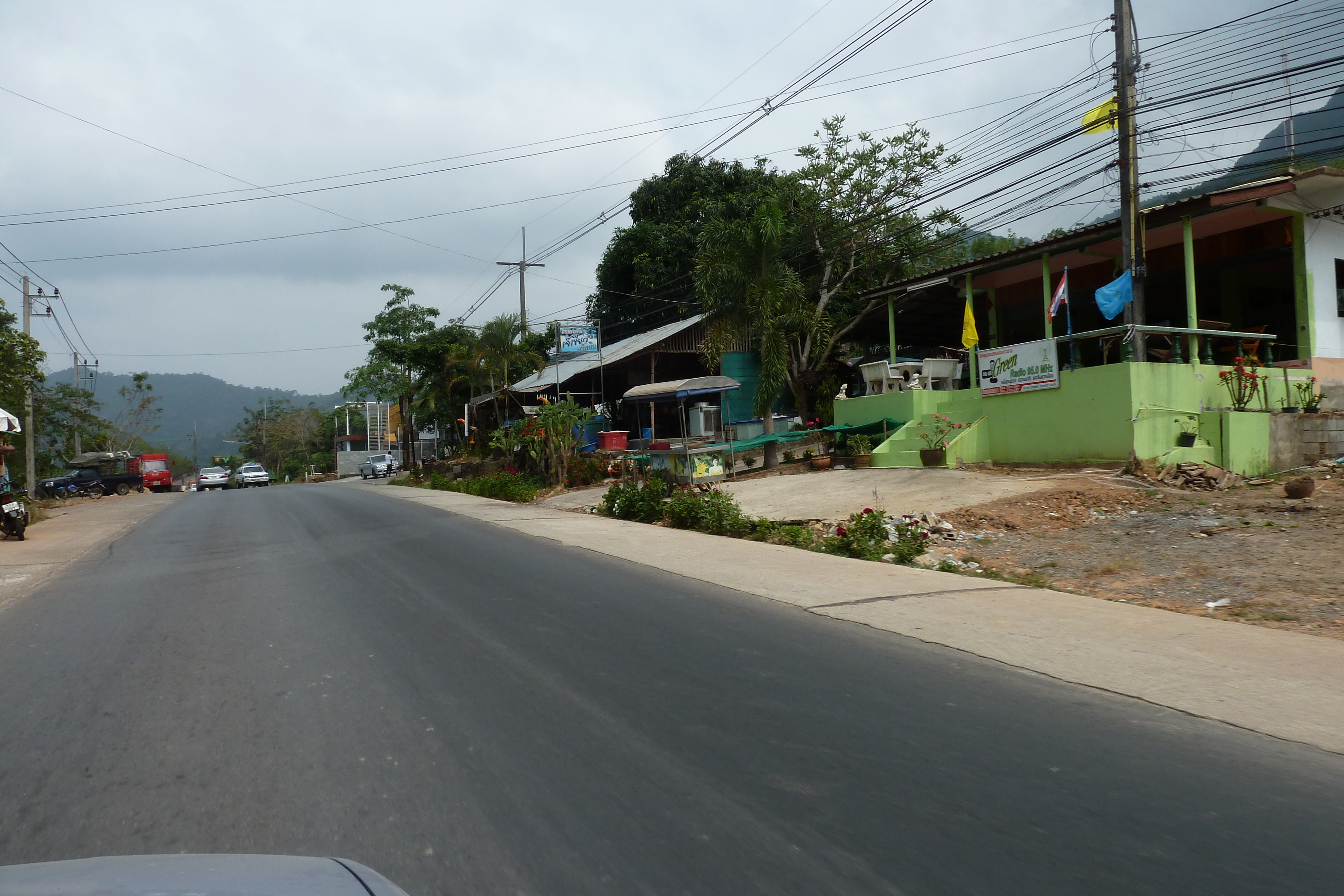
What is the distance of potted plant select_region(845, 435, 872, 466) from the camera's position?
64.8ft

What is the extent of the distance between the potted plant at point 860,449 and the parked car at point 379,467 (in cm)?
3852

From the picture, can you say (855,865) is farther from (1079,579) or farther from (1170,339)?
(1170,339)

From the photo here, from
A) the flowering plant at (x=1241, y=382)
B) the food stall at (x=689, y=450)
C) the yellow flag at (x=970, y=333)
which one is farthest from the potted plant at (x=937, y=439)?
the flowering plant at (x=1241, y=382)

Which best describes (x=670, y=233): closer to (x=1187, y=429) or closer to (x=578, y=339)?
(x=578, y=339)

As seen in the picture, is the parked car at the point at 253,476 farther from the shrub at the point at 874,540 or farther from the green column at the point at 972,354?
the shrub at the point at 874,540

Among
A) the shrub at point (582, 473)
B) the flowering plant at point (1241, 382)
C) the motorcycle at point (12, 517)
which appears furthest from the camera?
the shrub at point (582, 473)

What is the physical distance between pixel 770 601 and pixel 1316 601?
4523 mm

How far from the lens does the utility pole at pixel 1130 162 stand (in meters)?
14.9

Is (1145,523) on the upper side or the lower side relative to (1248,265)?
lower

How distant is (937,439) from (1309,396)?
A: 679 centimetres

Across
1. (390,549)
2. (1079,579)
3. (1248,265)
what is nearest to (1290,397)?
(1248,265)

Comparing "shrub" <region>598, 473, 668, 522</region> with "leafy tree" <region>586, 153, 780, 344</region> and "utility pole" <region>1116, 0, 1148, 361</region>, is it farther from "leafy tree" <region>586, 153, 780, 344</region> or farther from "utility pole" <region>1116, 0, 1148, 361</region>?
"leafy tree" <region>586, 153, 780, 344</region>

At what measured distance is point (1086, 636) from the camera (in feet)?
20.7

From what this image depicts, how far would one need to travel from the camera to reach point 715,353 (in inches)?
943
